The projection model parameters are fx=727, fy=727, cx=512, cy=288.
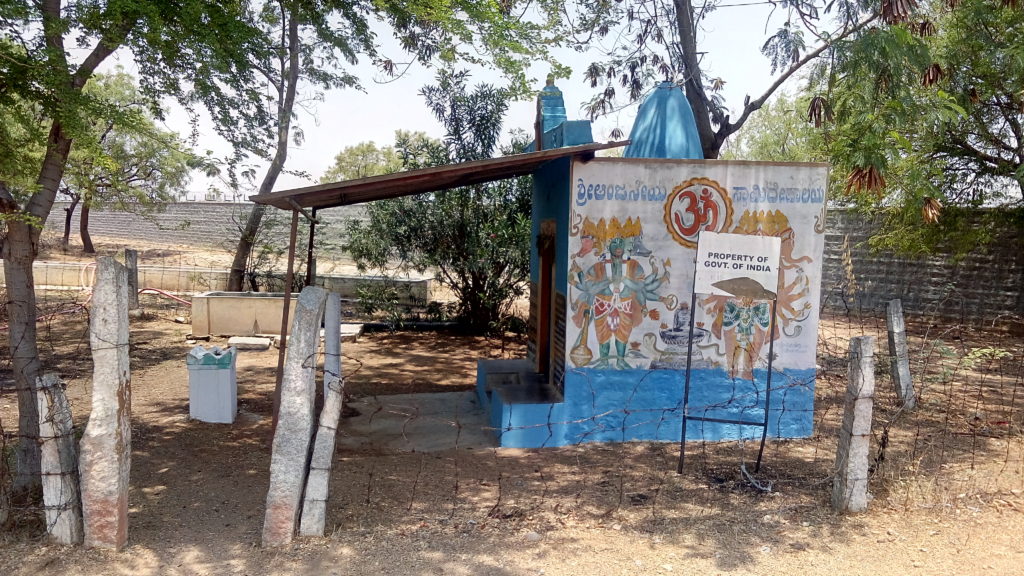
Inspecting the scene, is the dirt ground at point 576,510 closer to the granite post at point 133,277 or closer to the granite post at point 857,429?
the granite post at point 857,429

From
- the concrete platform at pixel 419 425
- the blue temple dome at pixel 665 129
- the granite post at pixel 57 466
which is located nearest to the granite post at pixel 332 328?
the concrete platform at pixel 419 425

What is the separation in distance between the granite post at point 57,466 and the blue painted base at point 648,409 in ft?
11.8

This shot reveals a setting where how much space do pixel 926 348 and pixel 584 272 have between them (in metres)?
8.67

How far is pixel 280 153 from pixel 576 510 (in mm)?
12023

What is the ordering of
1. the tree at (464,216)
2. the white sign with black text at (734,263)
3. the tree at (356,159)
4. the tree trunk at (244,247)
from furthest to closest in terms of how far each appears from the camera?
the tree at (356,159), the tree trunk at (244,247), the tree at (464,216), the white sign with black text at (734,263)

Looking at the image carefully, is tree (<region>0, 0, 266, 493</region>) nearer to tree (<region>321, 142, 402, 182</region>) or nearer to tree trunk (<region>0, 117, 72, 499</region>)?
tree trunk (<region>0, 117, 72, 499</region>)

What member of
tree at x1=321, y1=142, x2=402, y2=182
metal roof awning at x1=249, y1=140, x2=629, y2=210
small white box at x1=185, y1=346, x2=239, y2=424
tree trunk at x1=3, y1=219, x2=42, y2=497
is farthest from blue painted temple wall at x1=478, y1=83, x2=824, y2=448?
tree at x1=321, y1=142, x2=402, y2=182

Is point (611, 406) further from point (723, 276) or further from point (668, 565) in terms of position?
point (668, 565)

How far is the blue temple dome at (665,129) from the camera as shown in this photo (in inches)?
308

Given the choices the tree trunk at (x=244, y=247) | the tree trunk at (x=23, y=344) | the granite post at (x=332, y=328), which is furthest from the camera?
the tree trunk at (x=244, y=247)

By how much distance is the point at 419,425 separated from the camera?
26.0 ft

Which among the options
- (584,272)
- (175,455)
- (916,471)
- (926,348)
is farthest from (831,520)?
(926,348)

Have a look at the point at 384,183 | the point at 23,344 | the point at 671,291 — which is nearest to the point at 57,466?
the point at 23,344

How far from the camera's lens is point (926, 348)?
12531 mm
